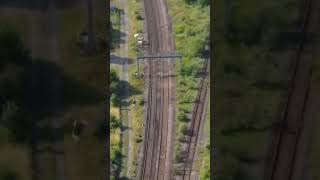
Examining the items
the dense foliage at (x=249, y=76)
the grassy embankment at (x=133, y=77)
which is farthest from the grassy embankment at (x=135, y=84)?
the dense foliage at (x=249, y=76)

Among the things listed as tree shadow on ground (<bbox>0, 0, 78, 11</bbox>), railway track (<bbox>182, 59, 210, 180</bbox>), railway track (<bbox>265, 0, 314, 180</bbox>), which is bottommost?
railway track (<bbox>182, 59, 210, 180</bbox>)

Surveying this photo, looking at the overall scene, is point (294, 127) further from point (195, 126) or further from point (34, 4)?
point (195, 126)

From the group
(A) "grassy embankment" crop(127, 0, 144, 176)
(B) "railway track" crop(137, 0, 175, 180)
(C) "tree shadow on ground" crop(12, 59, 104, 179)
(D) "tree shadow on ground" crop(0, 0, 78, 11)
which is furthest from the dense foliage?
(A) "grassy embankment" crop(127, 0, 144, 176)

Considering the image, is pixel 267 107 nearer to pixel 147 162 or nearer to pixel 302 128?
pixel 302 128

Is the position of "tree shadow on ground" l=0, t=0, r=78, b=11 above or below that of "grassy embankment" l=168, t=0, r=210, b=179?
above

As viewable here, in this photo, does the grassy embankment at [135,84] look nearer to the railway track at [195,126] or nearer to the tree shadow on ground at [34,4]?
the railway track at [195,126]

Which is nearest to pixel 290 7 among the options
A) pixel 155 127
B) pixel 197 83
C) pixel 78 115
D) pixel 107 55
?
pixel 107 55

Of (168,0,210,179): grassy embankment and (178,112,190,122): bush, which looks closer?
(168,0,210,179): grassy embankment

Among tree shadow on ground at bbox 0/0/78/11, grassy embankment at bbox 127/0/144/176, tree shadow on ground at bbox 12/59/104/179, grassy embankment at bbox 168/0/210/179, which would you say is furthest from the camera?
grassy embankment at bbox 168/0/210/179

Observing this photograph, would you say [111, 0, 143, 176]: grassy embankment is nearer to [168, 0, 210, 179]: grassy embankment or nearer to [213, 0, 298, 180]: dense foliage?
[168, 0, 210, 179]: grassy embankment
